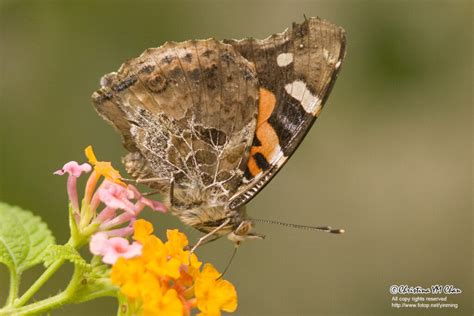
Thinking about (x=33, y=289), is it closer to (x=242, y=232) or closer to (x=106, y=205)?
(x=106, y=205)

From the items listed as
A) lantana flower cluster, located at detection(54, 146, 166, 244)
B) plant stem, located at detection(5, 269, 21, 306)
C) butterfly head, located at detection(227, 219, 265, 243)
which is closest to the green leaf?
plant stem, located at detection(5, 269, 21, 306)

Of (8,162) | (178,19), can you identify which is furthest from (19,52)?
(178,19)

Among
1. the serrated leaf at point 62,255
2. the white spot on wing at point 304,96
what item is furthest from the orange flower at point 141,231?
the white spot on wing at point 304,96

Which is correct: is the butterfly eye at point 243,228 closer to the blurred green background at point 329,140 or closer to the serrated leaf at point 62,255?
the serrated leaf at point 62,255

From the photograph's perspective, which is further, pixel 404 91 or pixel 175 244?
pixel 404 91

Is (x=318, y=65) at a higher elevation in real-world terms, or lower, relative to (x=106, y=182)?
Answer: higher

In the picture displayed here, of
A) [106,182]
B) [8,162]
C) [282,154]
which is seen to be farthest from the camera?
[8,162]

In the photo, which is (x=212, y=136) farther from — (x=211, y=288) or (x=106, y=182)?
(x=211, y=288)
